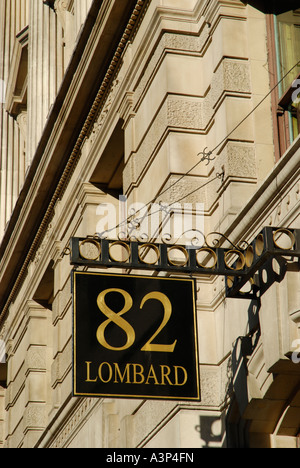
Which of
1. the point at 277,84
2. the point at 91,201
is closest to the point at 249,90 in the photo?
the point at 277,84

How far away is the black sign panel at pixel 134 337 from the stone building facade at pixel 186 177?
38.2 inches

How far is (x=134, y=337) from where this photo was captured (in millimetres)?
12250

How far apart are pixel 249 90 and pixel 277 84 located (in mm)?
718

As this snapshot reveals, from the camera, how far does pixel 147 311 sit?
40.7 ft

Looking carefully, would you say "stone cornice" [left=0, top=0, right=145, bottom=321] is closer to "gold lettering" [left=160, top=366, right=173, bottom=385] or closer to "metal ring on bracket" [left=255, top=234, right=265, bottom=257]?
"metal ring on bracket" [left=255, top=234, right=265, bottom=257]

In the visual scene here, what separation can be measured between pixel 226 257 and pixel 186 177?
2.50m

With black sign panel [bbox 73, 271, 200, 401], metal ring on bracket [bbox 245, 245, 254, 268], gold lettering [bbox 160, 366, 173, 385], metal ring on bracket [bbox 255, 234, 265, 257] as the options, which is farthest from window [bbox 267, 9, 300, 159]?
gold lettering [bbox 160, 366, 173, 385]

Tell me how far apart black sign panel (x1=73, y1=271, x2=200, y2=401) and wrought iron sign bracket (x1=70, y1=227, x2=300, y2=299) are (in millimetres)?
167

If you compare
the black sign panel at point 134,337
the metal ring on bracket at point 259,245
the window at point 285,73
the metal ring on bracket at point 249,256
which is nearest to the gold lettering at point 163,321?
the black sign panel at point 134,337

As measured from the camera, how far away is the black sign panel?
12.1 meters

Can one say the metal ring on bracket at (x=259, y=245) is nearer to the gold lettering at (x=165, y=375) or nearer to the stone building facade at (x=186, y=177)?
the stone building facade at (x=186, y=177)

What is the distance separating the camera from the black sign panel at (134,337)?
12078 millimetres

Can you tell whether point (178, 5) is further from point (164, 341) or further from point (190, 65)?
point (164, 341)

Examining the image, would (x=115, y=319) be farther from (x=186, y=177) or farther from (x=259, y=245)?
(x=186, y=177)
